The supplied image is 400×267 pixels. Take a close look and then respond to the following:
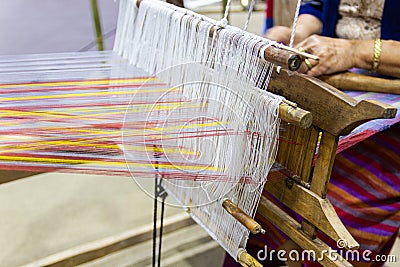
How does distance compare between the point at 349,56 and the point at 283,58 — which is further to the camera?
the point at 349,56

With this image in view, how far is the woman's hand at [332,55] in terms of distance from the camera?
3.51 feet

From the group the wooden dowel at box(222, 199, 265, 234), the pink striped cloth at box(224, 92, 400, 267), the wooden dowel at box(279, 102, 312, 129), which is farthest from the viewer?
the pink striped cloth at box(224, 92, 400, 267)

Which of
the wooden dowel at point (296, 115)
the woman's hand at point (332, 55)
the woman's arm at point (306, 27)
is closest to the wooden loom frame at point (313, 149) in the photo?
the wooden dowel at point (296, 115)

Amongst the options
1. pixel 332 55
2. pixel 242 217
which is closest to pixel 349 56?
pixel 332 55

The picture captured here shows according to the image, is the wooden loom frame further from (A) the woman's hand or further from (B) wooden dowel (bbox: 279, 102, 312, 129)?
(A) the woman's hand

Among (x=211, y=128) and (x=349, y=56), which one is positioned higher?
(x=349, y=56)

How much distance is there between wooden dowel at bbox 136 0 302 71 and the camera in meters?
0.73

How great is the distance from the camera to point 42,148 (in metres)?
0.87

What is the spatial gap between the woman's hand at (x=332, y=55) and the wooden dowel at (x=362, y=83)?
0.06 feet

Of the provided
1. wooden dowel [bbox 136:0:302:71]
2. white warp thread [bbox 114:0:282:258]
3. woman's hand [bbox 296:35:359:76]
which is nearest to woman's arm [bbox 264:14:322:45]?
woman's hand [bbox 296:35:359:76]

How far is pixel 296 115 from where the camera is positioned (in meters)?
0.73

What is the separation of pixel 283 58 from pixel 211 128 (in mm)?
225

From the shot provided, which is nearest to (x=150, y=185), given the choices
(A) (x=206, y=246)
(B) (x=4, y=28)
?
(A) (x=206, y=246)

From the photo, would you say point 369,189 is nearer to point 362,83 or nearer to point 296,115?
point 362,83
